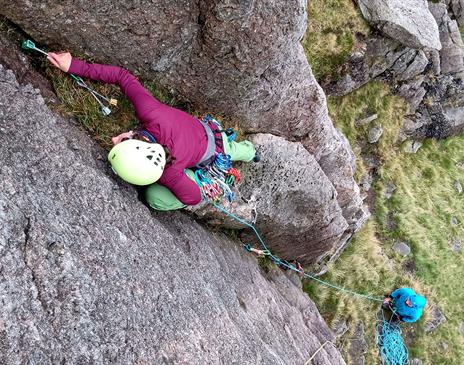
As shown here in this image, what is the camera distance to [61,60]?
588 centimetres

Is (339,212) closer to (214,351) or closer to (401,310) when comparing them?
(401,310)

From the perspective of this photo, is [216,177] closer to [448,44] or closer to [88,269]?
[88,269]

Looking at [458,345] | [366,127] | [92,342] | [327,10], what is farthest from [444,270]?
[92,342]

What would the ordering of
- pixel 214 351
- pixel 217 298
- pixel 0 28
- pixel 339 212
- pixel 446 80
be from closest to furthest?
pixel 0 28 < pixel 214 351 < pixel 217 298 < pixel 339 212 < pixel 446 80

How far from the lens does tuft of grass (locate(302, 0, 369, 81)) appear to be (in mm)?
12891

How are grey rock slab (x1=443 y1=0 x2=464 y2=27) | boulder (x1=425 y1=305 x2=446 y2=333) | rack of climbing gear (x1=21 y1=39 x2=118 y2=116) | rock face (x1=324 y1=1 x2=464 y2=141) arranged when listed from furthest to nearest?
1. grey rock slab (x1=443 y1=0 x2=464 y2=27)
2. boulder (x1=425 y1=305 x2=446 y2=333)
3. rock face (x1=324 y1=1 x2=464 y2=141)
4. rack of climbing gear (x1=21 y1=39 x2=118 y2=116)

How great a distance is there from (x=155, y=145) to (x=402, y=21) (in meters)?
10.0

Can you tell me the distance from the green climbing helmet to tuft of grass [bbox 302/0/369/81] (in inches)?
332

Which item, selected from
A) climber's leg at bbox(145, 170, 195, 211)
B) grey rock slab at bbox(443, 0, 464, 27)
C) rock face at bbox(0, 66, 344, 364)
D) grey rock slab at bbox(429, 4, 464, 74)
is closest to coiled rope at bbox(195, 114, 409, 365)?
climber's leg at bbox(145, 170, 195, 211)

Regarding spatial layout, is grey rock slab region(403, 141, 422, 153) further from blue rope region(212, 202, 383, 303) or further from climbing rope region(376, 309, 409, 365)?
climbing rope region(376, 309, 409, 365)

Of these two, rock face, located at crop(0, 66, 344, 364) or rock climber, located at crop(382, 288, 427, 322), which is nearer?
rock face, located at crop(0, 66, 344, 364)

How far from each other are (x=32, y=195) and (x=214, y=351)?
305 centimetres

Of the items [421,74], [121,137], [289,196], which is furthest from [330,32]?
[121,137]

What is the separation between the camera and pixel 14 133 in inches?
201
